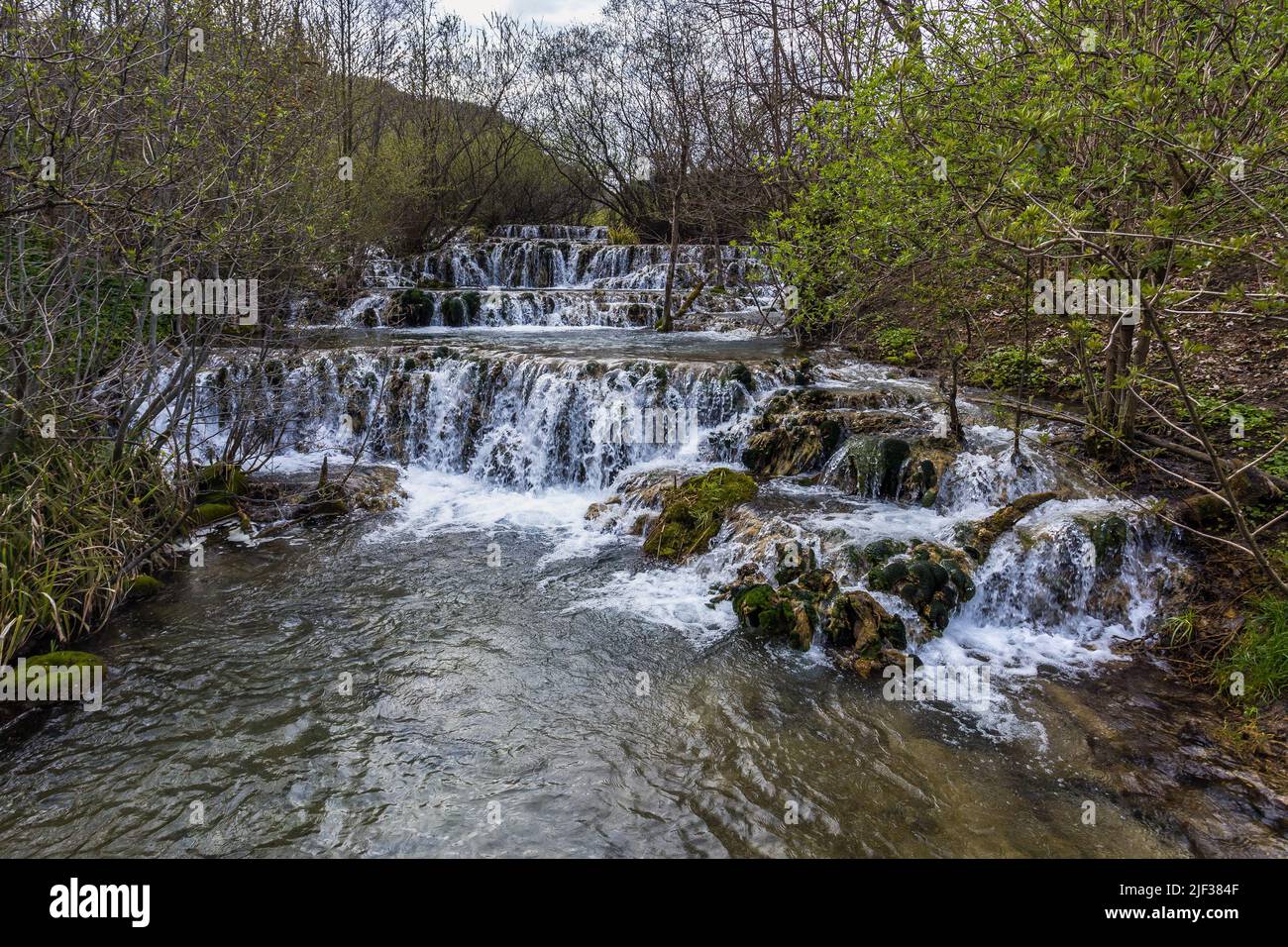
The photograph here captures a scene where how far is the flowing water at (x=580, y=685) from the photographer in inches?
154

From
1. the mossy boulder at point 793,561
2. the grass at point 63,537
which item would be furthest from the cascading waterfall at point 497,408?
the mossy boulder at point 793,561

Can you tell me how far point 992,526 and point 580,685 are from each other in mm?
4363

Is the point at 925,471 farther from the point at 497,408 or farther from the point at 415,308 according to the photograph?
the point at 415,308

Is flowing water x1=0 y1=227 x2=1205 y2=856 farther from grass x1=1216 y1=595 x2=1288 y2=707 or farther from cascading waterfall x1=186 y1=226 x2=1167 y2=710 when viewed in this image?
grass x1=1216 y1=595 x2=1288 y2=707

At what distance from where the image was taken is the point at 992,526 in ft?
21.8

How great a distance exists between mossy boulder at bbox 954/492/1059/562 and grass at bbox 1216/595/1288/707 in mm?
1907

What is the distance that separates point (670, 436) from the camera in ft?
33.3

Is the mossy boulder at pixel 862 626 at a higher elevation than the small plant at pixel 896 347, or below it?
below

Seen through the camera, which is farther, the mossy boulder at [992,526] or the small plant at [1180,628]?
the mossy boulder at [992,526]

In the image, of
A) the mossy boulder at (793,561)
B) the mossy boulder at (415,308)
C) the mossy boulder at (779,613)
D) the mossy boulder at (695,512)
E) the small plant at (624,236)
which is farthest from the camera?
the small plant at (624,236)

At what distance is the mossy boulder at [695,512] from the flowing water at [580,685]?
26 cm

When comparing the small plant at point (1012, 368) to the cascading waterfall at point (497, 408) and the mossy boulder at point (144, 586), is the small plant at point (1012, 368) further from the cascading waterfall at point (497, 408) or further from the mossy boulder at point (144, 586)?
the mossy boulder at point (144, 586)

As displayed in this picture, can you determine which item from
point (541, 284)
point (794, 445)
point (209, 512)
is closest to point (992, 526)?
point (794, 445)
